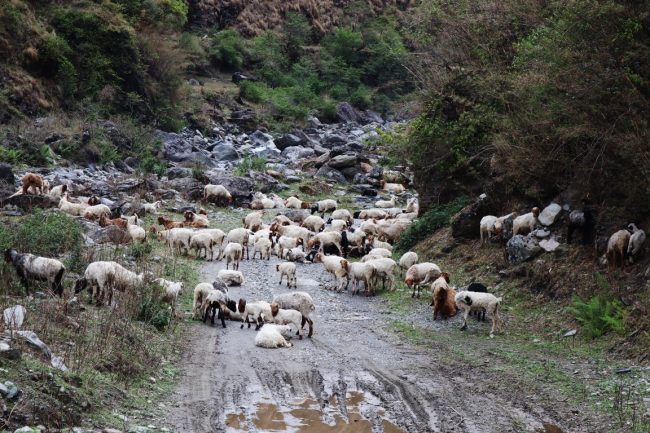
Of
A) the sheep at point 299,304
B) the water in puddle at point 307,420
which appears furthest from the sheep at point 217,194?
the water in puddle at point 307,420

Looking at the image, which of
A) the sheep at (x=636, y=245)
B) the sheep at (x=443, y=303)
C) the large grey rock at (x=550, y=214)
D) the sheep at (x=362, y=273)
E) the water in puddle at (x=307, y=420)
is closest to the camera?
the water in puddle at (x=307, y=420)

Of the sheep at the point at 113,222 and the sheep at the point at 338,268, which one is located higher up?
the sheep at the point at 113,222

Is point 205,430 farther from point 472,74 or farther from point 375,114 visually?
point 375,114

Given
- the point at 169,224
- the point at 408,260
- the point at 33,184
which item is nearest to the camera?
the point at 408,260

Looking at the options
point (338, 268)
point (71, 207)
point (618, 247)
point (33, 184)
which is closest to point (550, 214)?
point (618, 247)

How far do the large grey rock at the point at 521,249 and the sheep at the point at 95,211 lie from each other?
36.0 ft

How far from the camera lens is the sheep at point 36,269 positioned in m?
11.1

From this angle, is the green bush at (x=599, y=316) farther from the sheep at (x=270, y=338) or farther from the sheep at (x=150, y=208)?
the sheep at (x=150, y=208)

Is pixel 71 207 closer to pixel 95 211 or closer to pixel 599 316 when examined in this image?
pixel 95 211

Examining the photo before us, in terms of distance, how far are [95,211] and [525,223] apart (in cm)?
1147

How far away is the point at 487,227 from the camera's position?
16828 mm

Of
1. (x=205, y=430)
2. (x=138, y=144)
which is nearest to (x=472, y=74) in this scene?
(x=205, y=430)

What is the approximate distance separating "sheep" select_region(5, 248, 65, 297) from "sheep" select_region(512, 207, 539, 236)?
8887 millimetres

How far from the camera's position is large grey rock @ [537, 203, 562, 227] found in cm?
1487
